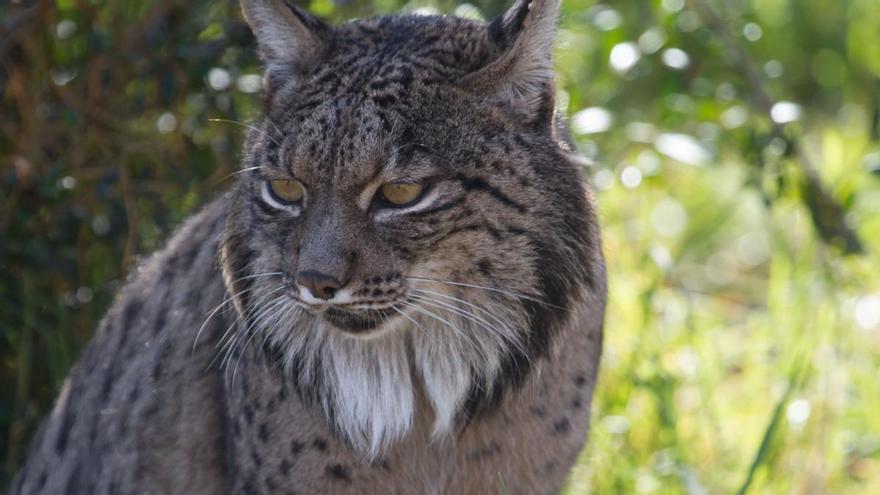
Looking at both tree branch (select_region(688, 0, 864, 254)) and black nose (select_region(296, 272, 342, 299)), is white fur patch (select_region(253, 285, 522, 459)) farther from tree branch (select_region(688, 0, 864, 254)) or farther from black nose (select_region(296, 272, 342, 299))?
tree branch (select_region(688, 0, 864, 254))

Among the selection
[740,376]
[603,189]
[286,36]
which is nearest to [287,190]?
[286,36]

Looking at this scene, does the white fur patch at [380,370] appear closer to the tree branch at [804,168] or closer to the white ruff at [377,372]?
the white ruff at [377,372]

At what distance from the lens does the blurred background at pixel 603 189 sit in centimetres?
595

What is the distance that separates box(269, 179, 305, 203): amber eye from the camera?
13.3ft

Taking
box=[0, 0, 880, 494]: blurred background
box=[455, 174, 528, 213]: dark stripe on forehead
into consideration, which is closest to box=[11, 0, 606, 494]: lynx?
box=[455, 174, 528, 213]: dark stripe on forehead

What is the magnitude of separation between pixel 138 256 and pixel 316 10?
1393mm

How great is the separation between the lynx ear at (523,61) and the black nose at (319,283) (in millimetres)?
728

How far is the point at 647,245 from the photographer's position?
700cm

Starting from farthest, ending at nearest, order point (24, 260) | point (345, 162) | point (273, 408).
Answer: point (24, 260) < point (273, 408) < point (345, 162)

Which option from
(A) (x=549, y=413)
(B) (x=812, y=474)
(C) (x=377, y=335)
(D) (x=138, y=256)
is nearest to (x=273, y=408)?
(C) (x=377, y=335)

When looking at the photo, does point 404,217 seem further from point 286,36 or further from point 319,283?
point 286,36

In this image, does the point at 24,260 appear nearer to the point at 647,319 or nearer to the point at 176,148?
the point at 176,148

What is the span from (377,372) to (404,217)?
71 cm

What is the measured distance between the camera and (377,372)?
174 inches
